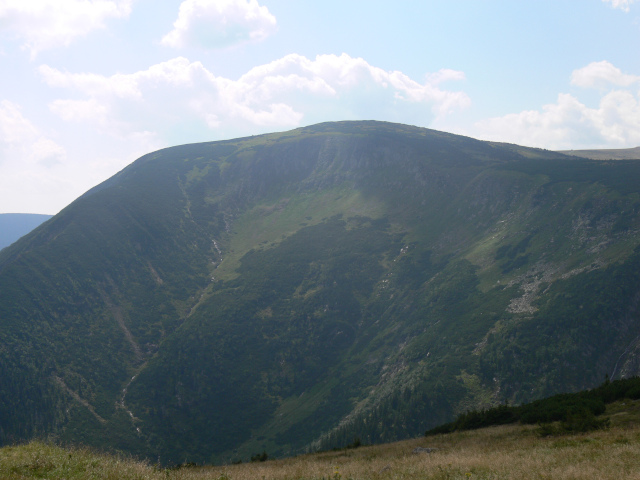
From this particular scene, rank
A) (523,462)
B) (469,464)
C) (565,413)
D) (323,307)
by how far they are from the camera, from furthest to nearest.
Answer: (323,307), (565,413), (469,464), (523,462)

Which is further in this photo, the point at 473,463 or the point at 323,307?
the point at 323,307

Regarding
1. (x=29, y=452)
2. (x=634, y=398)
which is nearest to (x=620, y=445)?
(x=634, y=398)

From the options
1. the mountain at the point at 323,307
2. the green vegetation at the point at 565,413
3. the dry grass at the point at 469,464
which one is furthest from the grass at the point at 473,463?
the mountain at the point at 323,307

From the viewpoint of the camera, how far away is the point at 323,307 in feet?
347

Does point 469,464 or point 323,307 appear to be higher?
point 469,464

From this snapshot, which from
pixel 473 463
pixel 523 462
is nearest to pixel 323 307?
pixel 473 463

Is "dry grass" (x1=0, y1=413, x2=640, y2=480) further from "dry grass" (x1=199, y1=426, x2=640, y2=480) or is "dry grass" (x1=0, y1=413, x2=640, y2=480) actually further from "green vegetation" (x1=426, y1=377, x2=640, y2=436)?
"green vegetation" (x1=426, y1=377, x2=640, y2=436)

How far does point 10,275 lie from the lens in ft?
327

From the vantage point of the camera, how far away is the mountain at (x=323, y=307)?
62125mm

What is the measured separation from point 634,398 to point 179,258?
12706 centimetres

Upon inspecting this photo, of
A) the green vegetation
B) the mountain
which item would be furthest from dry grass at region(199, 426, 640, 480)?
the mountain

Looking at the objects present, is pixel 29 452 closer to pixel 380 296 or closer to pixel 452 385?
pixel 452 385

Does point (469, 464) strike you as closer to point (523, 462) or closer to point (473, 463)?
point (473, 463)

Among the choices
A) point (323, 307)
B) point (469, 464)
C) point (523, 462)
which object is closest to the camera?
point (523, 462)
